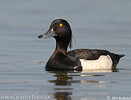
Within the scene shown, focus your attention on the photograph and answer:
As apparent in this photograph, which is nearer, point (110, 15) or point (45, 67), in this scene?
point (45, 67)

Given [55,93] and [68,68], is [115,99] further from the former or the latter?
[68,68]

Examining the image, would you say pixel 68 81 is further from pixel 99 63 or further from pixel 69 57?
pixel 99 63

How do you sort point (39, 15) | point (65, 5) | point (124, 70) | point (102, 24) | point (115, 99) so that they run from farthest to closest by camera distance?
point (65, 5), point (39, 15), point (102, 24), point (124, 70), point (115, 99)

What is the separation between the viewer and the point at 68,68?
42.8ft

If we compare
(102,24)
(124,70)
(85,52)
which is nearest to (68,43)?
(85,52)

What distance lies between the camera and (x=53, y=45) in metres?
16.4

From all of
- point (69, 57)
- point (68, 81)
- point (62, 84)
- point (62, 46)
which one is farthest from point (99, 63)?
point (62, 84)

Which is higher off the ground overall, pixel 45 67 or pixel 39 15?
pixel 39 15

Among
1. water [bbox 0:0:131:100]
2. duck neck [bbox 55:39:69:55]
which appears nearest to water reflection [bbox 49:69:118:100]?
water [bbox 0:0:131:100]

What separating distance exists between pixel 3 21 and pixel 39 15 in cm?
192

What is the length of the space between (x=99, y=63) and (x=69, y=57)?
761mm

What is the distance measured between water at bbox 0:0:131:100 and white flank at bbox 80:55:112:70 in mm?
301

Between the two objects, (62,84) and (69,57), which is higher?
(69,57)

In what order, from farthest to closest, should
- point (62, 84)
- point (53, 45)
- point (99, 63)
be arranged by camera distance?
point (53, 45) → point (99, 63) → point (62, 84)
